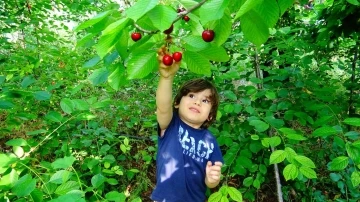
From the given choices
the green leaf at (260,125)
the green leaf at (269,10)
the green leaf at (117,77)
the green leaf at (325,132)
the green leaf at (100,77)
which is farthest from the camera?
the green leaf at (260,125)

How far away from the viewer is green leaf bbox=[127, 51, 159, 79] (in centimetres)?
99

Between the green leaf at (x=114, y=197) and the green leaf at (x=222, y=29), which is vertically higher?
the green leaf at (x=222, y=29)

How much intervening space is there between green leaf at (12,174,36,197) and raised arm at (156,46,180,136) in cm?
66

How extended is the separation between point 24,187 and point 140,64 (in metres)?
0.66

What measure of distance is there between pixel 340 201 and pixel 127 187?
1.95 meters

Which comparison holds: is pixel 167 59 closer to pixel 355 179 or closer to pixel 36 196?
pixel 36 196

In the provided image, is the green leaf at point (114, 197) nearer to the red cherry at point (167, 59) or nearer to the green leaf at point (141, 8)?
the red cherry at point (167, 59)

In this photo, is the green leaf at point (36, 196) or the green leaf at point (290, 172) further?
the green leaf at point (290, 172)

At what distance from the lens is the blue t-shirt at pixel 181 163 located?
168 cm

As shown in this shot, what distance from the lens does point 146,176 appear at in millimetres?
3268

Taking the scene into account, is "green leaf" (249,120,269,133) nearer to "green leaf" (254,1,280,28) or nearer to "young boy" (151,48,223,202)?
"young boy" (151,48,223,202)

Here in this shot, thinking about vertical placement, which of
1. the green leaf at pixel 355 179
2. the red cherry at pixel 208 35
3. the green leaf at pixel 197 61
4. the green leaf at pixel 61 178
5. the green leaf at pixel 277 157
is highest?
the red cherry at pixel 208 35

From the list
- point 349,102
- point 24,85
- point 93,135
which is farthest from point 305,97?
point 24,85

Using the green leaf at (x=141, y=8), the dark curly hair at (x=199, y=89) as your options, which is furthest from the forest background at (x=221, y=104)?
the dark curly hair at (x=199, y=89)
